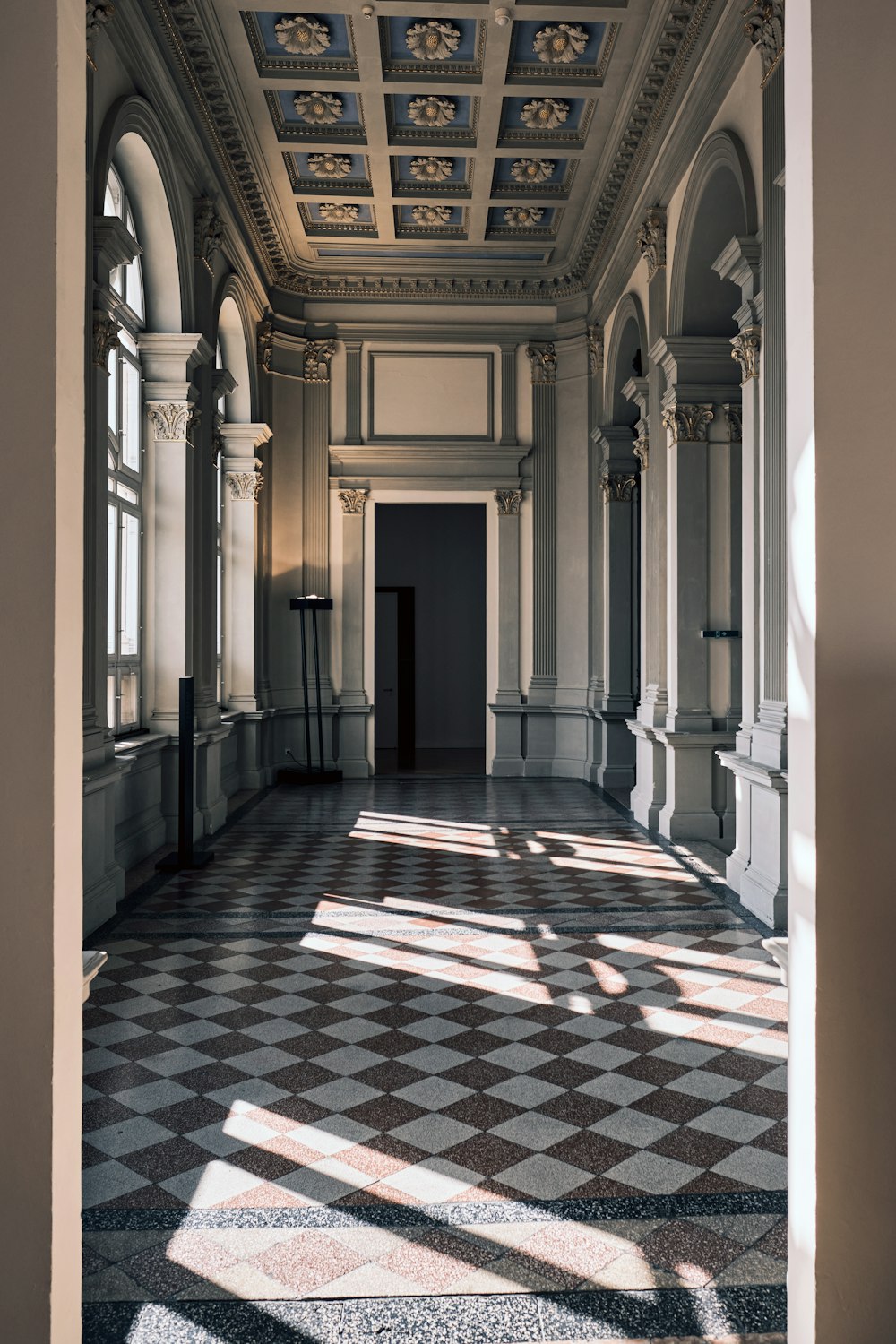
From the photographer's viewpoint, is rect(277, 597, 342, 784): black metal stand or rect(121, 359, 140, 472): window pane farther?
rect(277, 597, 342, 784): black metal stand

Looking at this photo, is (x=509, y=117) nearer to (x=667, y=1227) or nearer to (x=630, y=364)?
(x=630, y=364)

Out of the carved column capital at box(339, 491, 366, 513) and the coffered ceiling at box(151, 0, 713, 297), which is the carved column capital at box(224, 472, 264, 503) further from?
the coffered ceiling at box(151, 0, 713, 297)

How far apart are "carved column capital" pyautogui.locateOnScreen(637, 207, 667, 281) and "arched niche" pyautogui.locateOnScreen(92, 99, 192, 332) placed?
4.16 metres

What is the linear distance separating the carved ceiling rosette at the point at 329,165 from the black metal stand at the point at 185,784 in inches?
255

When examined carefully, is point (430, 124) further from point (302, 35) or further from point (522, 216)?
point (522, 216)

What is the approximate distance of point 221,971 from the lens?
5.56m

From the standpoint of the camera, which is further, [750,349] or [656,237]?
[656,237]

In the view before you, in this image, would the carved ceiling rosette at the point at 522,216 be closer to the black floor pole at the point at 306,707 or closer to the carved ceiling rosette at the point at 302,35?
the carved ceiling rosette at the point at 302,35

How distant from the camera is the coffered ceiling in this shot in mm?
8766

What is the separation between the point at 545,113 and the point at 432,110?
1.08 metres

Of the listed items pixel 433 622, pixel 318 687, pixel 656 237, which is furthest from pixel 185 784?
pixel 433 622

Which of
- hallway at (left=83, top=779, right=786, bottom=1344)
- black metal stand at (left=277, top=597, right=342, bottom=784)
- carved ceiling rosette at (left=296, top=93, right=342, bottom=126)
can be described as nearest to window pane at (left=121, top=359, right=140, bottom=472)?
carved ceiling rosette at (left=296, top=93, right=342, bottom=126)

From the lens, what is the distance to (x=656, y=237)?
9.98 metres

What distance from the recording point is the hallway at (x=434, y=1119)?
2.68m
